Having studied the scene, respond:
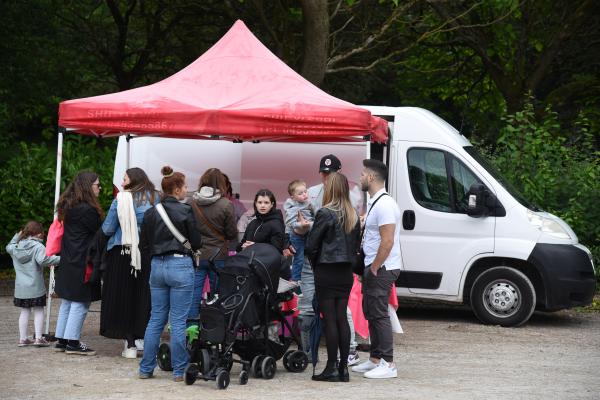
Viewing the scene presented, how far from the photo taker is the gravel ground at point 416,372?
8.92m

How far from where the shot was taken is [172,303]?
9.26m

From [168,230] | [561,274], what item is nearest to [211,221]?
[168,230]

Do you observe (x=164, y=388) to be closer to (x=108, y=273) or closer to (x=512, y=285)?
(x=108, y=273)

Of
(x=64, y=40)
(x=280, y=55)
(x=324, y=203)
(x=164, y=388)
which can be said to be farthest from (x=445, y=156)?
(x=64, y=40)

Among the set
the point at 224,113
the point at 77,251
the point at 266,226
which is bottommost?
the point at 77,251

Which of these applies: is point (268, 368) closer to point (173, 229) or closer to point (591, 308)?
point (173, 229)

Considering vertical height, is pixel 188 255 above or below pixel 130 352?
above

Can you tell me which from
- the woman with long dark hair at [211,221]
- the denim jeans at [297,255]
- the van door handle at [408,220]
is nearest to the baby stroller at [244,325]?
the woman with long dark hair at [211,221]

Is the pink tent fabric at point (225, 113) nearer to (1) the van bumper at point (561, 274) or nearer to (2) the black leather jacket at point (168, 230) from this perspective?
(2) the black leather jacket at point (168, 230)

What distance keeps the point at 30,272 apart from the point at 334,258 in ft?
11.5

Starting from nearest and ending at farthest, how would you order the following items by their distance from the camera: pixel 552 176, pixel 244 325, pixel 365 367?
pixel 244 325, pixel 365 367, pixel 552 176

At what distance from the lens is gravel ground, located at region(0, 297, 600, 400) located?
892 centimetres

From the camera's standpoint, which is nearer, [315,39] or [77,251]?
[77,251]

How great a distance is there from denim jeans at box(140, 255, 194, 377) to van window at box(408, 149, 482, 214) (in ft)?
15.2
